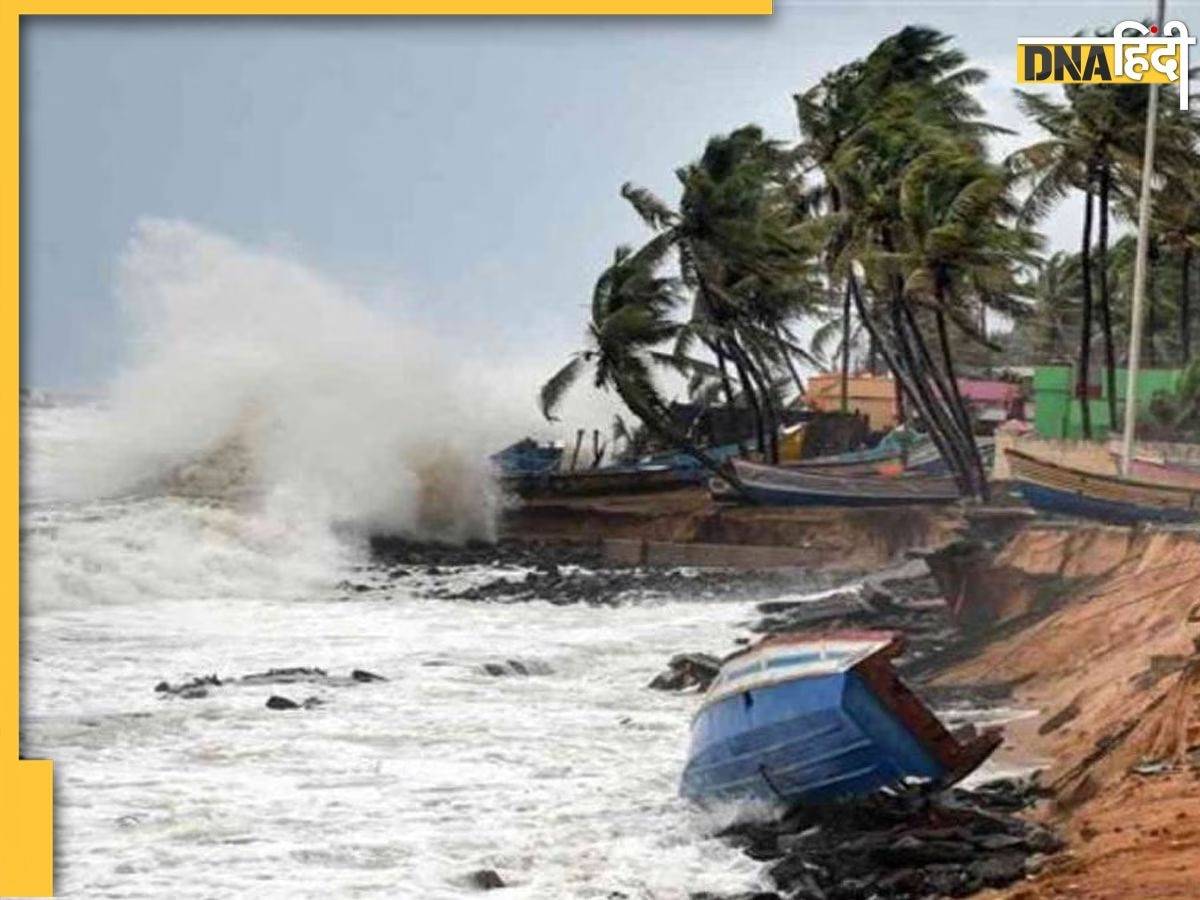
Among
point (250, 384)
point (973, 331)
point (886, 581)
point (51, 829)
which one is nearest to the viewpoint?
point (51, 829)

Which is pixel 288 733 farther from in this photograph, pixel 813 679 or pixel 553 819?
pixel 813 679

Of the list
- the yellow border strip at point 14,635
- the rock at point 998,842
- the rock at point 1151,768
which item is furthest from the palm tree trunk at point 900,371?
the yellow border strip at point 14,635

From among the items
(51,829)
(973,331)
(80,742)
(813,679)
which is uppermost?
(973,331)

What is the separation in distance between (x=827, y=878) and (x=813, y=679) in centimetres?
108

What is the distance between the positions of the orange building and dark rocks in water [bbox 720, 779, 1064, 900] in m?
23.4

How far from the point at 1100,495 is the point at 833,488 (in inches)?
237

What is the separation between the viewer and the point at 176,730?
33.7ft

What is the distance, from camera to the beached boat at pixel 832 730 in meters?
7.54

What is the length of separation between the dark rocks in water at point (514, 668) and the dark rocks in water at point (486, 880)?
5.61m

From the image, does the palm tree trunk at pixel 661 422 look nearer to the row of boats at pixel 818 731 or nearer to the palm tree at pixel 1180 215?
the palm tree at pixel 1180 215

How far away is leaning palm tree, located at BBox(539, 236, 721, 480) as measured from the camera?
78.2ft

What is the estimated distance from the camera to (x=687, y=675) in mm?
11906

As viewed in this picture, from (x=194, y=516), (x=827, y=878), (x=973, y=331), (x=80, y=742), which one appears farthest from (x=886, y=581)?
(x=194, y=516)

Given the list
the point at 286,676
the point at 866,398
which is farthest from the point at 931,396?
the point at 286,676
